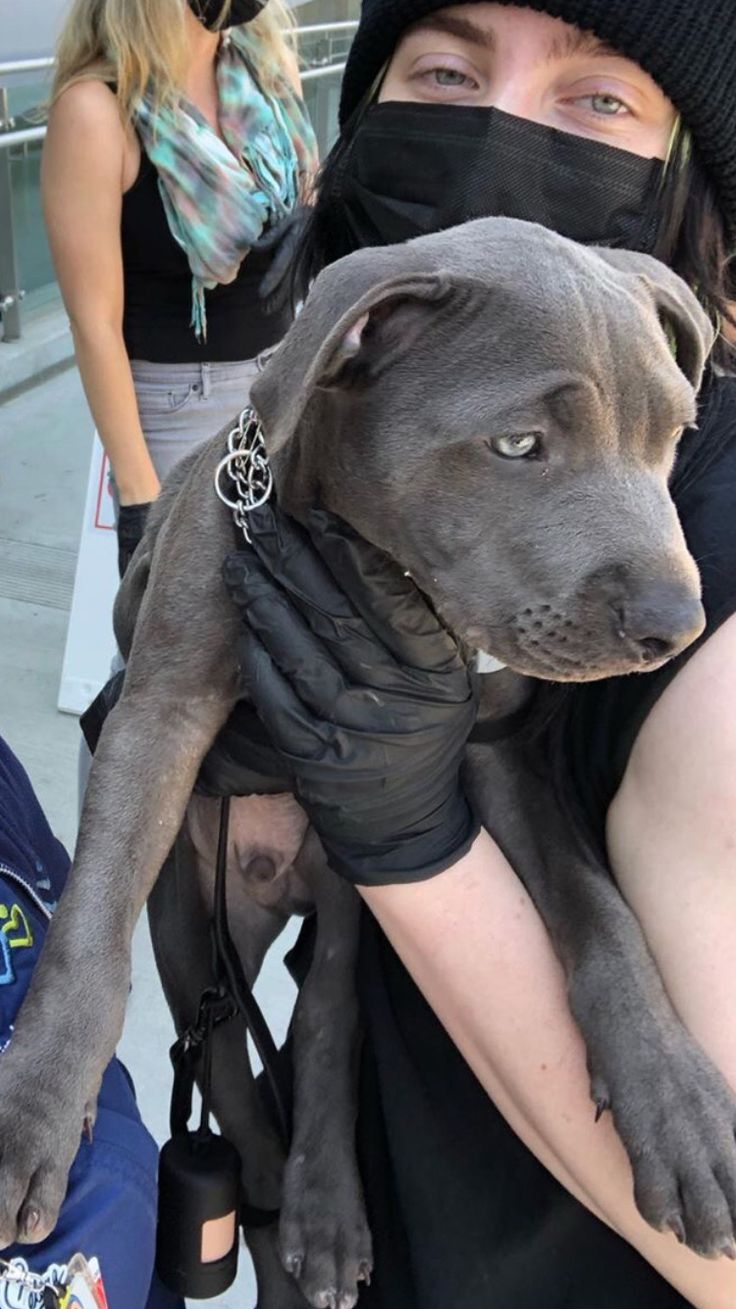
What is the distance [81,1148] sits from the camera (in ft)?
5.36

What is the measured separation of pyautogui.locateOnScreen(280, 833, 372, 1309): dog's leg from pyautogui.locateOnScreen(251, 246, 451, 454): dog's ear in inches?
37.1

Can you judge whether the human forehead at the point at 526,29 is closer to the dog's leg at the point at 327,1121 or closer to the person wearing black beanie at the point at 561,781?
the person wearing black beanie at the point at 561,781

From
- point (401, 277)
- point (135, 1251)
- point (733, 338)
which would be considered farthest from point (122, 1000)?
point (733, 338)

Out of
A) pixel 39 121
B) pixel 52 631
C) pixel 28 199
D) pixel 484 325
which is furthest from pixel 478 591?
pixel 28 199

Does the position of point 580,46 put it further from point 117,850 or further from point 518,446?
point 117,850

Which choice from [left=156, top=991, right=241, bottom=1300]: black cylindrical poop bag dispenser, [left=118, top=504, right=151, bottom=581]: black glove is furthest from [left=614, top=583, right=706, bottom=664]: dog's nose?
[left=118, top=504, right=151, bottom=581]: black glove

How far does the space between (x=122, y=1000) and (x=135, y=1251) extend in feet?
1.08

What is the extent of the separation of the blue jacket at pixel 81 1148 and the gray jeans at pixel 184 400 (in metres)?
2.03

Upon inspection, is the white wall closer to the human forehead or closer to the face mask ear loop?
the face mask ear loop

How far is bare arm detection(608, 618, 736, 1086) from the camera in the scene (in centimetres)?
139

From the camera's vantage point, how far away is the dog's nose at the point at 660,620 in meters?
1.38

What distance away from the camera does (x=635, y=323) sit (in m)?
1.54

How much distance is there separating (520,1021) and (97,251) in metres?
2.66

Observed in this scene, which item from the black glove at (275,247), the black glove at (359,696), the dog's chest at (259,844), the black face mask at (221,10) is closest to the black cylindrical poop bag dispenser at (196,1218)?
the dog's chest at (259,844)
